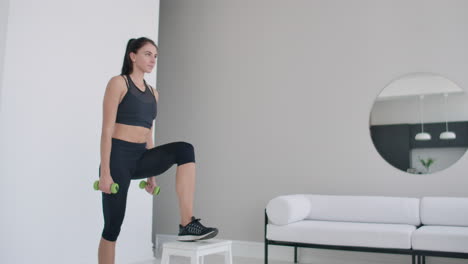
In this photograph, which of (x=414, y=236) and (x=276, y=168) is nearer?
(x=414, y=236)

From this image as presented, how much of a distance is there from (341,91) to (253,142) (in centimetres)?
101

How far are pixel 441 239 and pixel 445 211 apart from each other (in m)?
0.46

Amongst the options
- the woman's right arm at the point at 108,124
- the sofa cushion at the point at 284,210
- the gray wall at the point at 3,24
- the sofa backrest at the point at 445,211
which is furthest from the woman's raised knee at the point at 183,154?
the sofa backrest at the point at 445,211

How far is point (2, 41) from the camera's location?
3.09 metres

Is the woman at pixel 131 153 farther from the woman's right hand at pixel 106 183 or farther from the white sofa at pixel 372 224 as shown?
the white sofa at pixel 372 224

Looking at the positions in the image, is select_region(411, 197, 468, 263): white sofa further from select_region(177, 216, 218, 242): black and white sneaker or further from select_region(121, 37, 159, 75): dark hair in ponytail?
select_region(121, 37, 159, 75): dark hair in ponytail

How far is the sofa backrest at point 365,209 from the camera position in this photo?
139 inches

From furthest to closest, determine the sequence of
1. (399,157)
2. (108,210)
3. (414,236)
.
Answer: (399,157), (414,236), (108,210)

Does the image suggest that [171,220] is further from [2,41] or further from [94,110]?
[2,41]

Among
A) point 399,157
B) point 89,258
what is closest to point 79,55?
point 89,258

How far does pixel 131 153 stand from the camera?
8.11 ft

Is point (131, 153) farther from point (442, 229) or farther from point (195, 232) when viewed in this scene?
point (442, 229)

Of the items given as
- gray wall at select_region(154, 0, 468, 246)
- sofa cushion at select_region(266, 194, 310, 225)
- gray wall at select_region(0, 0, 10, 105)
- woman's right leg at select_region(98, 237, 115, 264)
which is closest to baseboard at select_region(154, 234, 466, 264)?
gray wall at select_region(154, 0, 468, 246)

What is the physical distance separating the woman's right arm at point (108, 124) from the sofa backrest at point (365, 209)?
6.71ft
